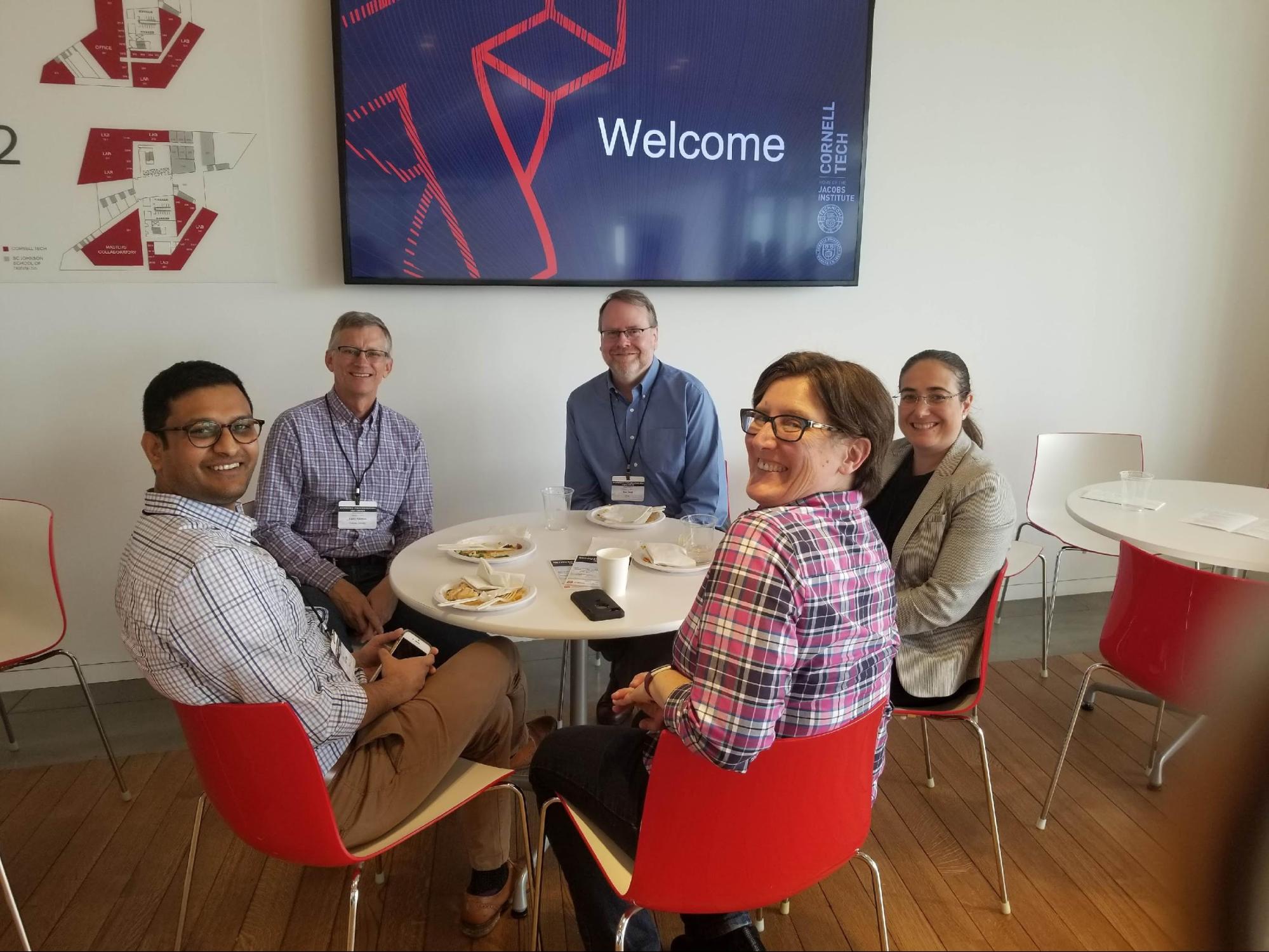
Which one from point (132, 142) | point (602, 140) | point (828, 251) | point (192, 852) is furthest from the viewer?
point (828, 251)

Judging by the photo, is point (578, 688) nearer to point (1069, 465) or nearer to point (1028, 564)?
point (1028, 564)

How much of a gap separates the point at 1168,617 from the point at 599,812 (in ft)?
5.21

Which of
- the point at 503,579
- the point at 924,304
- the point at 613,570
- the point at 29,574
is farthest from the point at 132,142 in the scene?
the point at 924,304

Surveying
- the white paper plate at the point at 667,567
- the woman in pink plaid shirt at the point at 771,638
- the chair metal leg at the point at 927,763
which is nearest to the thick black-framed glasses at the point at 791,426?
the woman in pink plaid shirt at the point at 771,638

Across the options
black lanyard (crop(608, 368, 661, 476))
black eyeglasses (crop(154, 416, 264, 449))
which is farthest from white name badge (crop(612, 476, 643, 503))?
black eyeglasses (crop(154, 416, 264, 449))

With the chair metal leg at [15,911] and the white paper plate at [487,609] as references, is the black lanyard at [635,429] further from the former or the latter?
the chair metal leg at [15,911]

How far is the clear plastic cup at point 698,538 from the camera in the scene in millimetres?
2236

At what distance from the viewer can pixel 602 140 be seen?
3.18 meters

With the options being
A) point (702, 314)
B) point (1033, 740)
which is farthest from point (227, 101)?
point (1033, 740)

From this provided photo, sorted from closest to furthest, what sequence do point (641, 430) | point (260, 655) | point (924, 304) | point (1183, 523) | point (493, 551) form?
point (260, 655) < point (493, 551) < point (1183, 523) < point (641, 430) < point (924, 304)

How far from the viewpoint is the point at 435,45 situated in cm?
297

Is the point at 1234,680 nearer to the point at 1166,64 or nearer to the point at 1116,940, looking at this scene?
the point at 1116,940

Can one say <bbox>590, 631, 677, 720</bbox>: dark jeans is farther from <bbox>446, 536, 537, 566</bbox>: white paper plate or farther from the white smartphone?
the white smartphone

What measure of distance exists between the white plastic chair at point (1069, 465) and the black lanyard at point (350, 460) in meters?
2.77
